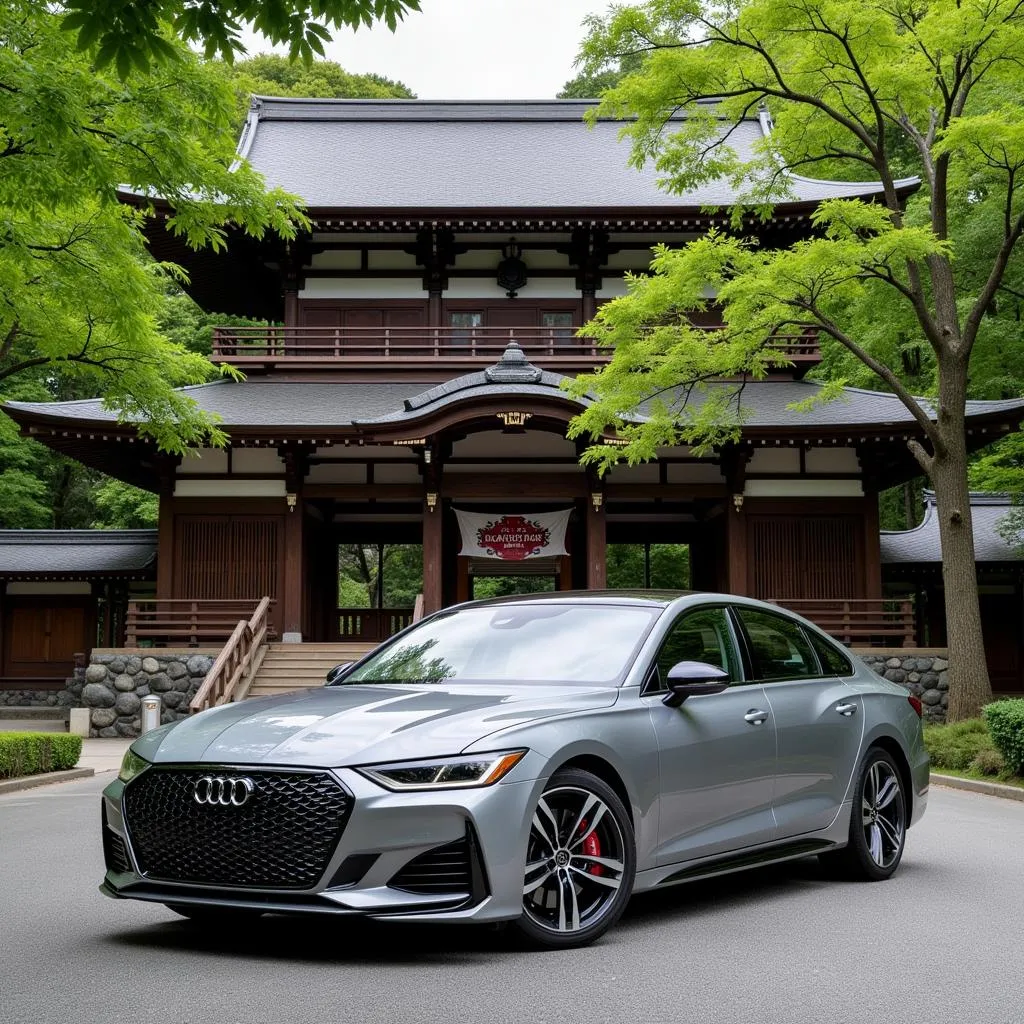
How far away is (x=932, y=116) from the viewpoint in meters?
18.8

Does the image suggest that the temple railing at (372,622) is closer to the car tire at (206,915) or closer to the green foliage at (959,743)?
the green foliage at (959,743)

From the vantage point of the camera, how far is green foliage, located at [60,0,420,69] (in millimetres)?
6094

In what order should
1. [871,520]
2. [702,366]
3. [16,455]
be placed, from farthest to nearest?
[16,455] < [871,520] < [702,366]

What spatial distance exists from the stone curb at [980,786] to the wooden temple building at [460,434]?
23.8 feet

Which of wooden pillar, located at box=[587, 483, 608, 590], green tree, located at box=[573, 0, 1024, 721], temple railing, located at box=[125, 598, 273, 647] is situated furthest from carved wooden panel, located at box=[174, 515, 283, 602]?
green tree, located at box=[573, 0, 1024, 721]

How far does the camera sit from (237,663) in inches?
819

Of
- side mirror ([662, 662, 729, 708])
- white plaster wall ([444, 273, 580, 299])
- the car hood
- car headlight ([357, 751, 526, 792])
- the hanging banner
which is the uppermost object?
white plaster wall ([444, 273, 580, 299])

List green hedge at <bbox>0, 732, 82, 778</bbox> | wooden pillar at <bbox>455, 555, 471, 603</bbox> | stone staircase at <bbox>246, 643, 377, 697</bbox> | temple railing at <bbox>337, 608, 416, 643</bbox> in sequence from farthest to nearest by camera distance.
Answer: temple railing at <bbox>337, 608, 416, 643</bbox> < wooden pillar at <bbox>455, 555, 471, 603</bbox> < stone staircase at <bbox>246, 643, 377, 697</bbox> < green hedge at <bbox>0, 732, 82, 778</bbox>

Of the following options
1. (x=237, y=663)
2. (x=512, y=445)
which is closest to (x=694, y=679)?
(x=237, y=663)

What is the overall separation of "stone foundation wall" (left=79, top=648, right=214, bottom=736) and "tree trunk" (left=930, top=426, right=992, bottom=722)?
39.4 ft

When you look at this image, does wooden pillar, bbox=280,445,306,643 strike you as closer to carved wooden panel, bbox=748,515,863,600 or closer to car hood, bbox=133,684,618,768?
carved wooden panel, bbox=748,515,863,600

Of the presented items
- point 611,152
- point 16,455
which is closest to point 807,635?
point 611,152

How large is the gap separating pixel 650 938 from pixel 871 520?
1901 centimetres

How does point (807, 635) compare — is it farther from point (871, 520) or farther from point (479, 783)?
point (871, 520)
